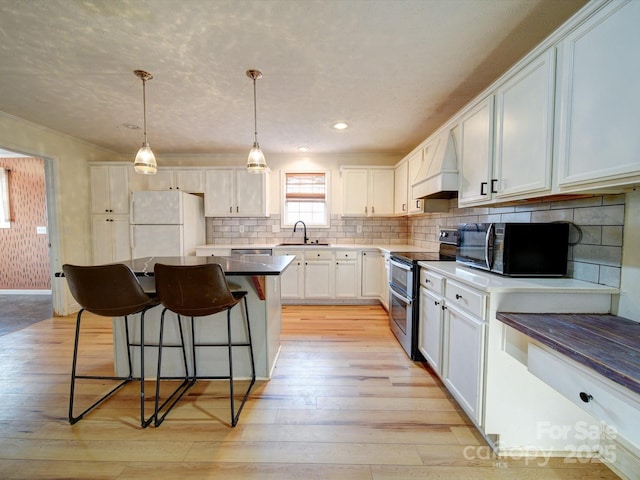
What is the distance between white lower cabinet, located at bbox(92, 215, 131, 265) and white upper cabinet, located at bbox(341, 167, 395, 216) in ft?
10.8

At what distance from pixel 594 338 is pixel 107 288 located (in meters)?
2.38

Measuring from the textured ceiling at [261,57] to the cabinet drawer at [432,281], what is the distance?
1596mm

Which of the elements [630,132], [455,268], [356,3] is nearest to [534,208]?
[455,268]

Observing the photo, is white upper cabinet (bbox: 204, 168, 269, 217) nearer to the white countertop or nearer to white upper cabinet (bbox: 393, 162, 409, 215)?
white upper cabinet (bbox: 393, 162, 409, 215)

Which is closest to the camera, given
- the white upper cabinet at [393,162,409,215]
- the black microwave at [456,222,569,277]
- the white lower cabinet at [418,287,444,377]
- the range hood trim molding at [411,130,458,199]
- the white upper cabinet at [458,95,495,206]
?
the black microwave at [456,222,569,277]

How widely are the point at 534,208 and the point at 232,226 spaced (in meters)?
3.95

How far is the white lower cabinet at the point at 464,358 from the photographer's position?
1502 mm

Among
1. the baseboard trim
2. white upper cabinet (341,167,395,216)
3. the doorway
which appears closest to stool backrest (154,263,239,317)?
white upper cabinet (341,167,395,216)

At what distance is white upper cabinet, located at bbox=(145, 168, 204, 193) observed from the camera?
4.09m

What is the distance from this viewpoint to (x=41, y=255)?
4605 mm

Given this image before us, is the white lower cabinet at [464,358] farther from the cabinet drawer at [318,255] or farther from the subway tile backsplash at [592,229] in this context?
the cabinet drawer at [318,255]

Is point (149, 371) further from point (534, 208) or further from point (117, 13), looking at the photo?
point (534, 208)

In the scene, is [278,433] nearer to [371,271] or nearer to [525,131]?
[525,131]

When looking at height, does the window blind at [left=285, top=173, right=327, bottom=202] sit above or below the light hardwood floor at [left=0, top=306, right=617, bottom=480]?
above
